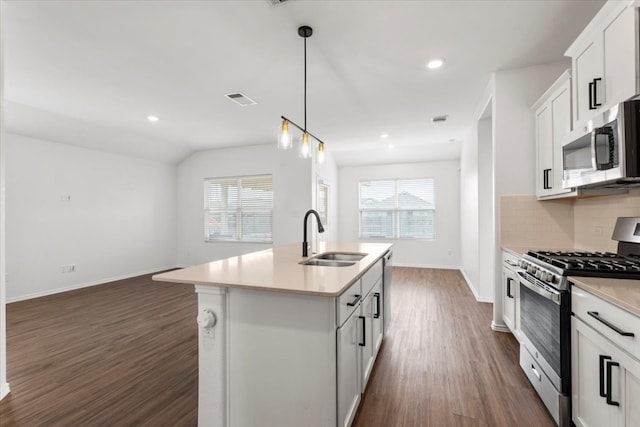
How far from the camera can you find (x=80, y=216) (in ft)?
17.2

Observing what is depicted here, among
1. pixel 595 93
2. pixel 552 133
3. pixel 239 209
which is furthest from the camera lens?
pixel 239 209

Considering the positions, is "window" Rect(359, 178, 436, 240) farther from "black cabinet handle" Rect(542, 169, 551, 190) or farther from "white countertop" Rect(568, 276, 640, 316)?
"white countertop" Rect(568, 276, 640, 316)

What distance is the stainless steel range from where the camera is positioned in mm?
1634

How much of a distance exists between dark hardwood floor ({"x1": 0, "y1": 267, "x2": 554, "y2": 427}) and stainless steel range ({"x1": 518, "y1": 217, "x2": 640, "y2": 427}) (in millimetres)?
226

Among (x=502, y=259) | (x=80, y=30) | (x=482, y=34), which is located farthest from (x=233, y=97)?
(x=502, y=259)

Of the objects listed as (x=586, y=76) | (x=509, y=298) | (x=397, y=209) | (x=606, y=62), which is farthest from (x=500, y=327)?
(x=397, y=209)

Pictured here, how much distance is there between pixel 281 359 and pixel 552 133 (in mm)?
2935

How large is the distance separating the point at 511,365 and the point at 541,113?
92.9 inches

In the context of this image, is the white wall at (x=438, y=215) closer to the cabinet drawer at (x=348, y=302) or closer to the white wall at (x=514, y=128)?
the white wall at (x=514, y=128)

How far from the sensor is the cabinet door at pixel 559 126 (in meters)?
2.35

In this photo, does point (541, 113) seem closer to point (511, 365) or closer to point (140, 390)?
point (511, 365)

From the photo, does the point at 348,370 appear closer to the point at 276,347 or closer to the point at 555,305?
the point at 276,347

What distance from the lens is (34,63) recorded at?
2861 mm

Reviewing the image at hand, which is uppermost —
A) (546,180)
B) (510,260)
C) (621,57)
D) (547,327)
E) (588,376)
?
(621,57)
